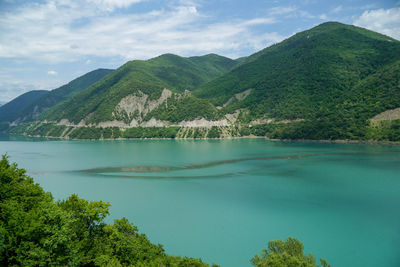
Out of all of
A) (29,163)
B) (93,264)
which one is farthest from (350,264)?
(29,163)

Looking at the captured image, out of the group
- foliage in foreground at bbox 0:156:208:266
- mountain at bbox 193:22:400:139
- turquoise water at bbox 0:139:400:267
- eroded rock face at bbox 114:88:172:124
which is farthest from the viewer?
eroded rock face at bbox 114:88:172:124

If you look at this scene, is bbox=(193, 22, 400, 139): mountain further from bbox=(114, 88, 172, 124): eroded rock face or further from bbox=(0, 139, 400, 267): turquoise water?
bbox=(0, 139, 400, 267): turquoise water

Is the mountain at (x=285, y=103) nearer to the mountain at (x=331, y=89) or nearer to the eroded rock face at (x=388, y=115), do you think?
the mountain at (x=331, y=89)

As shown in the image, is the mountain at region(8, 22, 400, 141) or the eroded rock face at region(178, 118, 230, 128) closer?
the mountain at region(8, 22, 400, 141)

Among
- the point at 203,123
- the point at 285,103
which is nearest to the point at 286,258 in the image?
the point at 203,123

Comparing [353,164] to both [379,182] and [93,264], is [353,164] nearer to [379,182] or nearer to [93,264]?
[379,182]

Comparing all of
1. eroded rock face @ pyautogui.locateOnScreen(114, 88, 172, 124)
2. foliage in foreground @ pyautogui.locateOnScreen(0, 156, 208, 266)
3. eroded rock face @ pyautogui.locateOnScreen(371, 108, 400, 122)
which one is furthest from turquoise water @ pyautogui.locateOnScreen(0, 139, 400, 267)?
eroded rock face @ pyautogui.locateOnScreen(114, 88, 172, 124)
